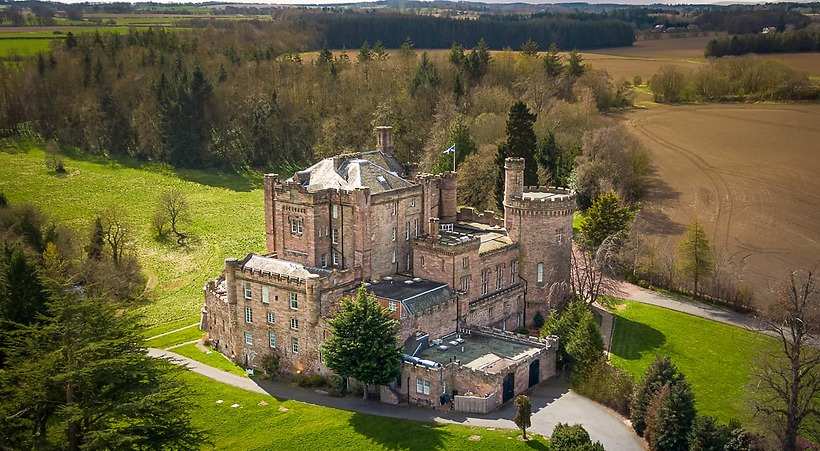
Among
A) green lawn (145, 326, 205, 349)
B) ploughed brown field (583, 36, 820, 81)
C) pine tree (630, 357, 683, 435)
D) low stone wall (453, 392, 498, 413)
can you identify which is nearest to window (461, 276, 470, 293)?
low stone wall (453, 392, 498, 413)

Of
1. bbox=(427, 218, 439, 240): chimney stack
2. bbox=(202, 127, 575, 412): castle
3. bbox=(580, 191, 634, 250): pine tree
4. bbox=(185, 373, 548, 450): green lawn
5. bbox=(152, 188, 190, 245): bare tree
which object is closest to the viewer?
bbox=(185, 373, 548, 450): green lawn

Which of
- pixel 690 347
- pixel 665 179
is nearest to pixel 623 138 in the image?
pixel 665 179

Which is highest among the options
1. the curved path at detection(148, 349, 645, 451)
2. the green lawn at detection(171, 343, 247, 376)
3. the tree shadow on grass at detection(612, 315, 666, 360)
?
the tree shadow on grass at detection(612, 315, 666, 360)

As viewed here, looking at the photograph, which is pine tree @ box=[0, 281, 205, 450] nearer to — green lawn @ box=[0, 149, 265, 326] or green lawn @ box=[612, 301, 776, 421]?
green lawn @ box=[0, 149, 265, 326]

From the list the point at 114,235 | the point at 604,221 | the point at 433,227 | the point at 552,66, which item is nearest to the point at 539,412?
the point at 433,227

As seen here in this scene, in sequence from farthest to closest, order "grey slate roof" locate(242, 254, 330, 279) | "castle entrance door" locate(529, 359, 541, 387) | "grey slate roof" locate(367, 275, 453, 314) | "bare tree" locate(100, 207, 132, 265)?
"bare tree" locate(100, 207, 132, 265), "grey slate roof" locate(242, 254, 330, 279), "grey slate roof" locate(367, 275, 453, 314), "castle entrance door" locate(529, 359, 541, 387)

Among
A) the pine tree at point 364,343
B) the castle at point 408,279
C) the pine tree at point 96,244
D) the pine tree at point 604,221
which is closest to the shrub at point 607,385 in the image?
the castle at point 408,279
